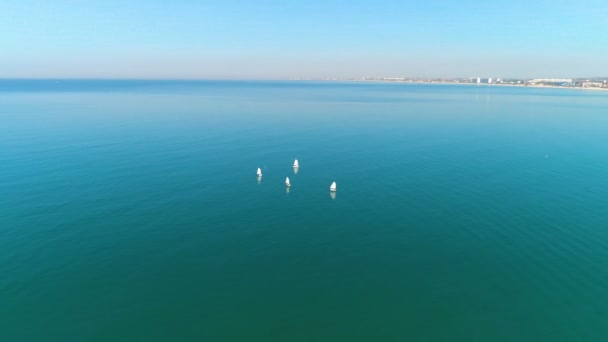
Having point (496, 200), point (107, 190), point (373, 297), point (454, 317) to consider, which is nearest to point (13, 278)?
point (107, 190)

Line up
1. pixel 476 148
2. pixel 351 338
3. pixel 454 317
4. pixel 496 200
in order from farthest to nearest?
pixel 476 148 < pixel 496 200 < pixel 454 317 < pixel 351 338

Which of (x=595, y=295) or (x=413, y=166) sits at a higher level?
(x=413, y=166)

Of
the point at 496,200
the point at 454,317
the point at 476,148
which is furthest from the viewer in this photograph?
the point at 476,148

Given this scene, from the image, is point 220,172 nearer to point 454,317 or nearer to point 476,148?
point 454,317

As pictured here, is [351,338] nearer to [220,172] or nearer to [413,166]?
[220,172]

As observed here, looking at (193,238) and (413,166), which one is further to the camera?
(413,166)

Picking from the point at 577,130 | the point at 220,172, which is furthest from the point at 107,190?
the point at 577,130
